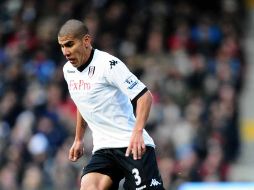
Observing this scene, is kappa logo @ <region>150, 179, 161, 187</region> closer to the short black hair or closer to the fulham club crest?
the fulham club crest

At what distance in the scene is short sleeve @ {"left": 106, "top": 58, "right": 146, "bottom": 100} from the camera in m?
7.34

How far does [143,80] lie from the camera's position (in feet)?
49.6

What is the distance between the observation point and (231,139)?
14461 mm

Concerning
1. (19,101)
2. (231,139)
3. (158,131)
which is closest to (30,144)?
(19,101)

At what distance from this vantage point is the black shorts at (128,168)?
7.46 m

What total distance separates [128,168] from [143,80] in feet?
25.0

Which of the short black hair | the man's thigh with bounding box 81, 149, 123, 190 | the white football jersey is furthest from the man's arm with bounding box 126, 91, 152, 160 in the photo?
the short black hair

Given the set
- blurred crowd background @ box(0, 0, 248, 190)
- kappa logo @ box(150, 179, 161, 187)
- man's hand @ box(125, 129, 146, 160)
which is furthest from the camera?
blurred crowd background @ box(0, 0, 248, 190)

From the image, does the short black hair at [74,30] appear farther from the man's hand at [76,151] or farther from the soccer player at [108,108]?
the man's hand at [76,151]

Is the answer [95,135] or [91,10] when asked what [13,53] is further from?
[95,135]

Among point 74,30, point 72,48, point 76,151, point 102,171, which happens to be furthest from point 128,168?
point 74,30

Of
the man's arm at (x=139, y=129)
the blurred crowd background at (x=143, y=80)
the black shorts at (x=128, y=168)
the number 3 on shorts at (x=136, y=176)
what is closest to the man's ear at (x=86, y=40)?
the man's arm at (x=139, y=129)

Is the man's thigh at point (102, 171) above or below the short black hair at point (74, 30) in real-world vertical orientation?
below

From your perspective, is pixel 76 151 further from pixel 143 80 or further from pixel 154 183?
pixel 143 80
